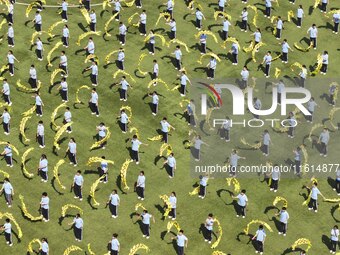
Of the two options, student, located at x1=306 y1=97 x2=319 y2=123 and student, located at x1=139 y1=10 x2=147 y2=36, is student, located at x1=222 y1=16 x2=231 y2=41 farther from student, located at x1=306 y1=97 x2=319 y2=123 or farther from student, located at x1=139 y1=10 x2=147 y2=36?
student, located at x1=306 y1=97 x2=319 y2=123

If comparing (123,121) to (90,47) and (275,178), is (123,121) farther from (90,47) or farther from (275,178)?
(275,178)

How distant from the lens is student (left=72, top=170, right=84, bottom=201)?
69312 mm

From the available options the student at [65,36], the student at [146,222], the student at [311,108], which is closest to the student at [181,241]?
the student at [146,222]

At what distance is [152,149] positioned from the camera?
2938 inches

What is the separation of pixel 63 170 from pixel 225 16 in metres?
22.2

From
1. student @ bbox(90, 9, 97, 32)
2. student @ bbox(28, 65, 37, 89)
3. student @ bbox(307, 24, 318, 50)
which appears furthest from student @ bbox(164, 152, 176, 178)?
student @ bbox(307, 24, 318, 50)

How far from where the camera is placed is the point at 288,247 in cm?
6775

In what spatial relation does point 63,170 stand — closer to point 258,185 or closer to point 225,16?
point 258,185

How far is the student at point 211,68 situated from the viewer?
81.0m

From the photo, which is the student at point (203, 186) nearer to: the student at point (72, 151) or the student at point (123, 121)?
the student at point (123, 121)

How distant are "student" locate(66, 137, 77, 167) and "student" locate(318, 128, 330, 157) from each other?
57.6 ft

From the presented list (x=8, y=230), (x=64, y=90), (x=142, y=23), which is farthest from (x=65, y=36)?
(x=8, y=230)

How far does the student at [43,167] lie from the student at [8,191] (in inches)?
97.8

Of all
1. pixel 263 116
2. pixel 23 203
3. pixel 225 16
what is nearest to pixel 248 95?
pixel 263 116
